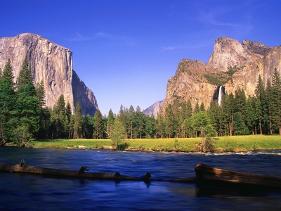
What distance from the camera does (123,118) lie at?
630 ft

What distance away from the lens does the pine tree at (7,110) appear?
3804 inches

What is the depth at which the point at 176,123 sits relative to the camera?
18175 centimetres

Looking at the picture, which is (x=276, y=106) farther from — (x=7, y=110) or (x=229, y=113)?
(x=7, y=110)

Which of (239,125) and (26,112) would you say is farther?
(239,125)

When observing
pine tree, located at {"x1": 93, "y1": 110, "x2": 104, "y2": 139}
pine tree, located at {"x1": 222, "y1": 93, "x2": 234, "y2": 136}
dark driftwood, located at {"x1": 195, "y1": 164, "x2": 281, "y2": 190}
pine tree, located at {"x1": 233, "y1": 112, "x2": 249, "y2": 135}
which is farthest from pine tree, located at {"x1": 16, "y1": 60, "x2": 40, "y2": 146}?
pine tree, located at {"x1": 233, "y1": 112, "x2": 249, "y2": 135}

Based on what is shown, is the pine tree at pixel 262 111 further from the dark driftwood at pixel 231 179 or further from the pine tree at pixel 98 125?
the dark driftwood at pixel 231 179

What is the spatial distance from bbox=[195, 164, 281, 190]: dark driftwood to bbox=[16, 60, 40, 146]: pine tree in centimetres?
7384

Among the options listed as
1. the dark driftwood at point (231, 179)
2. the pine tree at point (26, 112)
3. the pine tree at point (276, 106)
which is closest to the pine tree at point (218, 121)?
the pine tree at point (276, 106)

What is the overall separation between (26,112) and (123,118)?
88039 millimetres

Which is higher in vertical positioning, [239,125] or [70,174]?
[239,125]

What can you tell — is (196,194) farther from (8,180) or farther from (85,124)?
(85,124)

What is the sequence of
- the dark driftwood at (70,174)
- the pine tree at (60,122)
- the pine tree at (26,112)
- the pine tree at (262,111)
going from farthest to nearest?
1. the pine tree at (60,122)
2. the pine tree at (262,111)
3. the pine tree at (26,112)
4. the dark driftwood at (70,174)

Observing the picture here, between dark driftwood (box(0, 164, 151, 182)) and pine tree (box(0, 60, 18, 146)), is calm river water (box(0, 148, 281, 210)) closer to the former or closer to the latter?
dark driftwood (box(0, 164, 151, 182))

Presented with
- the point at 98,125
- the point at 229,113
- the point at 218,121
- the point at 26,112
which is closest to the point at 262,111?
the point at 229,113
